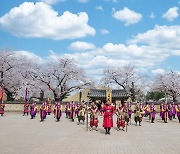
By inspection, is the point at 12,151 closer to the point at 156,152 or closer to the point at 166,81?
the point at 156,152

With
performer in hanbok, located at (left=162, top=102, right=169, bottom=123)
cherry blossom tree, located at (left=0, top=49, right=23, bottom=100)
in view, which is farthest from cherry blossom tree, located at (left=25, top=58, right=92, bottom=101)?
performer in hanbok, located at (left=162, top=102, right=169, bottom=123)

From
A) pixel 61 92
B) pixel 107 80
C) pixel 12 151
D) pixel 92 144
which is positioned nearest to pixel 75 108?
pixel 92 144

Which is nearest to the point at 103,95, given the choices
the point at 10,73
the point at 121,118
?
the point at 10,73

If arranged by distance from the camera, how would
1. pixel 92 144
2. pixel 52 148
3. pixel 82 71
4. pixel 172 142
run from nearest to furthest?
pixel 52 148 → pixel 92 144 → pixel 172 142 → pixel 82 71

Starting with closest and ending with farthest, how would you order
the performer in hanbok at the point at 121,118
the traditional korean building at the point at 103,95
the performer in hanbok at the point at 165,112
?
the performer in hanbok at the point at 121,118 < the performer in hanbok at the point at 165,112 < the traditional korean building at the point at 103,95

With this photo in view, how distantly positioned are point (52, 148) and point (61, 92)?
3323 centimetres

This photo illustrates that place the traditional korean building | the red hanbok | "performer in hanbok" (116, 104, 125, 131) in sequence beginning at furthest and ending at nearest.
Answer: the traditional korean building, "performer in hanbok" (116, 104, 125, 131), the red hanbok

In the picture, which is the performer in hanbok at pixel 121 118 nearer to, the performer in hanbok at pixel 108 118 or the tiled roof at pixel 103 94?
the performer in hanbok at pixel 108 118

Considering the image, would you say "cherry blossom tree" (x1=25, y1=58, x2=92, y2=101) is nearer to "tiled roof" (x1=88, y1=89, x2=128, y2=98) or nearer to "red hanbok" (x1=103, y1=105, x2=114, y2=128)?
"tiled roof" (x1=88, y1=89, x2=128, y2=98)

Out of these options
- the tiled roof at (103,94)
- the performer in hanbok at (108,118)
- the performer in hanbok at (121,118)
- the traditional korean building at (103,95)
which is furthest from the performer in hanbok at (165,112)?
the tiled roof at (103,94)

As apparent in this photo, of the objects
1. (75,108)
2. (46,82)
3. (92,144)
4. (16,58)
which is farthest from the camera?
(46,82)

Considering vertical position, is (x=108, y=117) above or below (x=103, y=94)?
below

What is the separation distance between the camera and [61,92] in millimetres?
42719

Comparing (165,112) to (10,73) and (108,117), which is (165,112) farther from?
(10,73)
